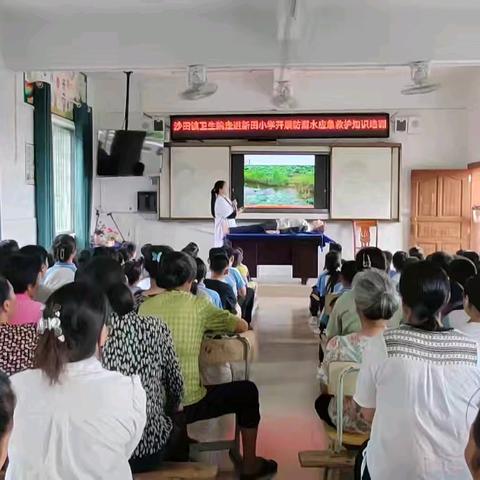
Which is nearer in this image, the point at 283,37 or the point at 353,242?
the point at 283,37

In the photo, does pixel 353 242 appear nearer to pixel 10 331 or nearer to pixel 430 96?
pixel 430 96

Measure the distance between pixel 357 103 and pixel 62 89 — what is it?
4.57m

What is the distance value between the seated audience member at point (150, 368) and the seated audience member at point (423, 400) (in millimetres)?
813

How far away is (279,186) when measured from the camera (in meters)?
10.2

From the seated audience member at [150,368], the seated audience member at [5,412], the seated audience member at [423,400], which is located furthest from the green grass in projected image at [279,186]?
the seated audience member at [5,412]

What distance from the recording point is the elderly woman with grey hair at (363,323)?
2518 mm

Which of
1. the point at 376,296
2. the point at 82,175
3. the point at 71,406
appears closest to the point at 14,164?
the point at 82,175

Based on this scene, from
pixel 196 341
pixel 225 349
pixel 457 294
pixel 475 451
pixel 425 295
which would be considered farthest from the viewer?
pixel 457 294

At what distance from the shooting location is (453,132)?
9984mm

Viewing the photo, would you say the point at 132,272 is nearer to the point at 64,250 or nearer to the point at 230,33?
the point at 64,250

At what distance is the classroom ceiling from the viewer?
207 inches

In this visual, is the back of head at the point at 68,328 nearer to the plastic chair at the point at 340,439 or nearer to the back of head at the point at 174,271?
the plastic chair at the point at 340,439

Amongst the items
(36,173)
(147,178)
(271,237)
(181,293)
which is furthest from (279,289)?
(181,293)

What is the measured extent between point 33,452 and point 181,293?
1.35 m
